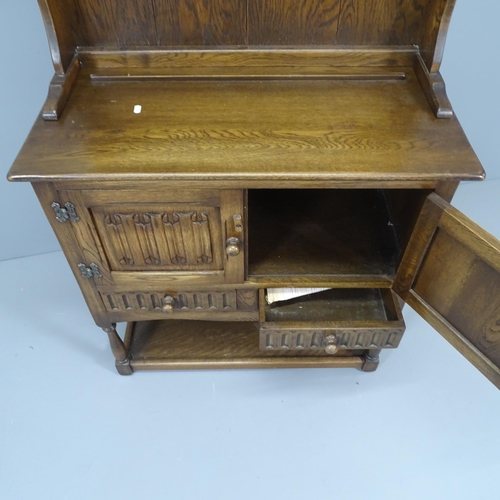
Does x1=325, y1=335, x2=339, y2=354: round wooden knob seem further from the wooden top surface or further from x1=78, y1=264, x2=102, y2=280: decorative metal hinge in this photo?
x1=78, y1=264, x2=102, y2=280: decorative metal hinge

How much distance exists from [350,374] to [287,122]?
0.83m

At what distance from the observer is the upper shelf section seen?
3.12ft

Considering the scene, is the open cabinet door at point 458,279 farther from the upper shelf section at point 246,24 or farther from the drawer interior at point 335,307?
the upper shelf section at point 246,24

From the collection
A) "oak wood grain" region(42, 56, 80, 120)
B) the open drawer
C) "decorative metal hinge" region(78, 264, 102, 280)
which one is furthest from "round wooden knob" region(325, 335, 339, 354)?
→ "oak wood grain" region(42, 56, 80, 120)

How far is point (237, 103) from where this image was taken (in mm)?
916

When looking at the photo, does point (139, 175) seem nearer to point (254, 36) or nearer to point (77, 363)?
point (254, 36)

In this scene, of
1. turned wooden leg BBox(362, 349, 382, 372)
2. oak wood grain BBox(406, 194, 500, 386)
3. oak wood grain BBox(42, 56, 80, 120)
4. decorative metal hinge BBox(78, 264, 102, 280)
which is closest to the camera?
oak wood grain BBox(406, 194, 500, 386)

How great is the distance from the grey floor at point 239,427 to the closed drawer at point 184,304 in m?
0.32

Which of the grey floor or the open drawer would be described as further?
the grey floor

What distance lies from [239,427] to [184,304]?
414 mm

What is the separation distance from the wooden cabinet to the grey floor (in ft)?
0.96

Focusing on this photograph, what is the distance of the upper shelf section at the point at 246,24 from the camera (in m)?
0.95

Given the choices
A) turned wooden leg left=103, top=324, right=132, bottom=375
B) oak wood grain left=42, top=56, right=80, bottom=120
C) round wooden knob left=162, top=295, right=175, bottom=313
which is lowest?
turned wooden leg left=103, top=324, right=132, bottom=375

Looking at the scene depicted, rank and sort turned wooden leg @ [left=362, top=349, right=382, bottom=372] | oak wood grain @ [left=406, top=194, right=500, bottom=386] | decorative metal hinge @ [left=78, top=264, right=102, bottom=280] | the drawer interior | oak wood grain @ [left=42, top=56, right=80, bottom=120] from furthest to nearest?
turned wooden leg @ [left=362, top=349, right=382, bottom=372] → the drawer interior → decorative metal hinge @ [left=78, top=264, right=102, bottom=280] → oak wood grain @ [left=42, top=56, right=80, bottom=120] → oak wood grain @ [left=406, top=194, right=500, bottom=386]
